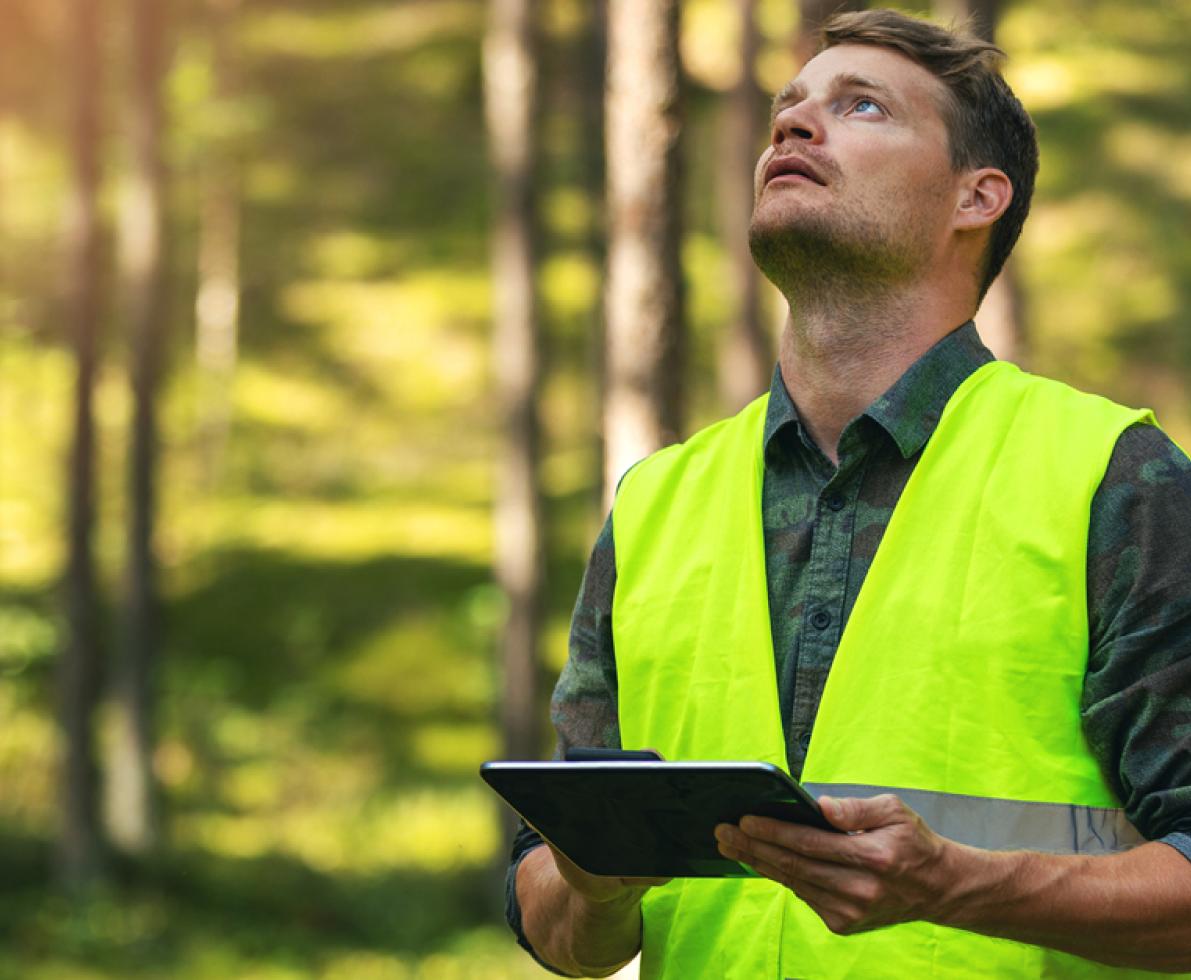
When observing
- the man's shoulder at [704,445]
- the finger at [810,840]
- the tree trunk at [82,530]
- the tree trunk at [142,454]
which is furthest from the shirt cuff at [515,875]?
the tree trunk at [142,454]

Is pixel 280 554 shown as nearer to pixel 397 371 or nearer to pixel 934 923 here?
pixel 397 371

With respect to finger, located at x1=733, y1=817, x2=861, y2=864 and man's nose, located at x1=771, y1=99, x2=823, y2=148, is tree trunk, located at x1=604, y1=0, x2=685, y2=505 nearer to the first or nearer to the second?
man's nose, located at x1=771, y1=99, x2=823, y2=148

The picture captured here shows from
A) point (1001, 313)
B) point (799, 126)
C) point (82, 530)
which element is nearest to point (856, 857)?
point (799, 126)

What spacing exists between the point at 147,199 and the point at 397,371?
48.5 ft

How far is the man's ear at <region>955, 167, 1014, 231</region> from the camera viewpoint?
3164 millimetres

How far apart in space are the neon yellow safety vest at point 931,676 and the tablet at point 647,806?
23 centimetres

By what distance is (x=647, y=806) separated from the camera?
2.45 meters

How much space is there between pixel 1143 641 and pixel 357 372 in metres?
33.9

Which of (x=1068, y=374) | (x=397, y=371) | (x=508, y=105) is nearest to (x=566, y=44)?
(x=397, y=371)

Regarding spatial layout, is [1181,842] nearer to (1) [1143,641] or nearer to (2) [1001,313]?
(1) [1143,641]

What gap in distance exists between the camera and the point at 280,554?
1220 inches

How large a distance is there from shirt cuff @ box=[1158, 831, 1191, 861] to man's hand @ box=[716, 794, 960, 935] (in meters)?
0.34

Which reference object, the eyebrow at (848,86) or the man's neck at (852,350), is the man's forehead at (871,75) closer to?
the eyebrow at (848,86)

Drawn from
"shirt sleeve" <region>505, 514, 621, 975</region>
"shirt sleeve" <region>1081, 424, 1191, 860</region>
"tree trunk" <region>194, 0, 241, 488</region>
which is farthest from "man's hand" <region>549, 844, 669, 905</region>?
"tree trunk" <region>194, 0, 241, 488</region>
